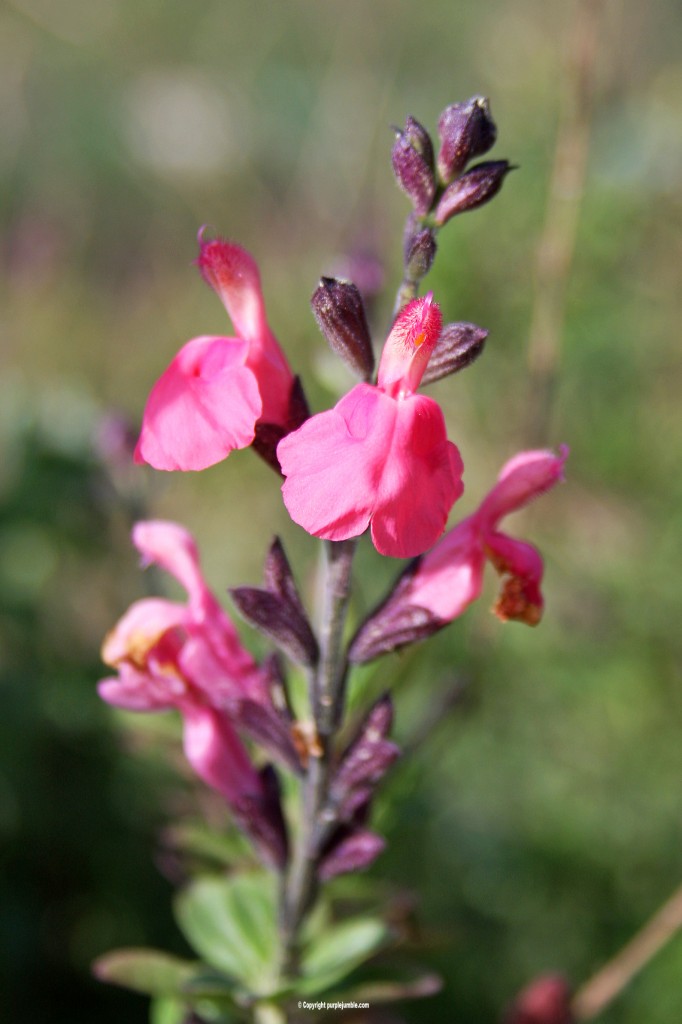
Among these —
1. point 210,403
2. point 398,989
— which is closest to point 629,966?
point 398,989

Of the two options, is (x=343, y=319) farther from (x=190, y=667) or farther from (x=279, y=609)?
(x=190, y=667)

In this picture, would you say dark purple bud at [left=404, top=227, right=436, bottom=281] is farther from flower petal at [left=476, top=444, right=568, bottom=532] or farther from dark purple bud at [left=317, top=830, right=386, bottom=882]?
dark purple bud at [left=317, top=830, right=386, bottom=882]

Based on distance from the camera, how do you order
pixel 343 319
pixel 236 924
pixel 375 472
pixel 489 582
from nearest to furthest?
pixel 375 472 → pixel 343 319 → pixel 236 924 → pixel 489 582

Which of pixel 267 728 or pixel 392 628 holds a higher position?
pixel 392 628

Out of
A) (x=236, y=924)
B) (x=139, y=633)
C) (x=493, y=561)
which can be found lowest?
(x=236, y=924)

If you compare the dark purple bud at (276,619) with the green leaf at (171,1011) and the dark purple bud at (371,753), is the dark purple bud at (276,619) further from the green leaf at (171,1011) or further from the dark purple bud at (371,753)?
the green leaf at (171,1011)

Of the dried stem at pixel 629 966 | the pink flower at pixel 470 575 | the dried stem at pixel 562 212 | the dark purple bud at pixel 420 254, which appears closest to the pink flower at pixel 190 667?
the pink flower at pixel 470 575
